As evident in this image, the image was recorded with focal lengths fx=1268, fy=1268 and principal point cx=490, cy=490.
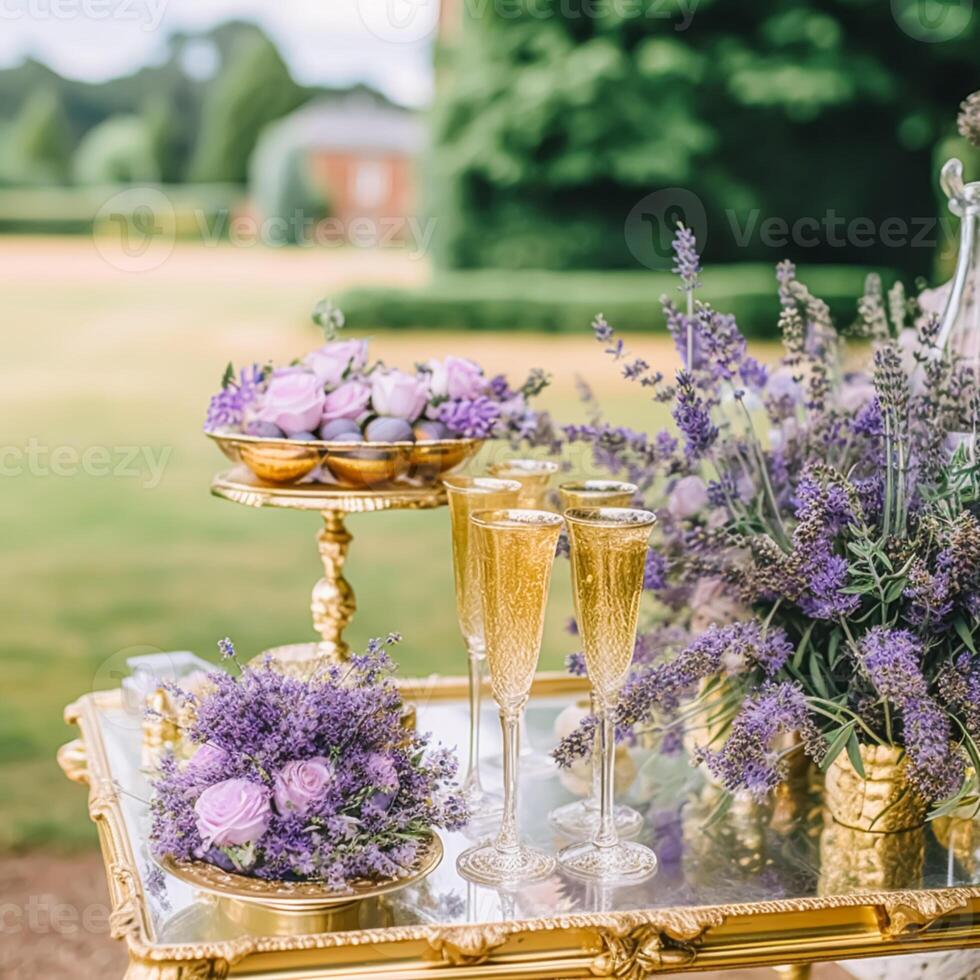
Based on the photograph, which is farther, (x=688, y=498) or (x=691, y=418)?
(x=688, y=498)

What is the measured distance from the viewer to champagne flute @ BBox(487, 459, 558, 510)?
1365mm

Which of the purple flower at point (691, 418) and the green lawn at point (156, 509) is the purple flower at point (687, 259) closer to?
the purple flower at point (691, 418)

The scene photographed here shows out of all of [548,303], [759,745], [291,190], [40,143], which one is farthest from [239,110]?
[759,745]

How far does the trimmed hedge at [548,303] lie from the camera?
5879 mm

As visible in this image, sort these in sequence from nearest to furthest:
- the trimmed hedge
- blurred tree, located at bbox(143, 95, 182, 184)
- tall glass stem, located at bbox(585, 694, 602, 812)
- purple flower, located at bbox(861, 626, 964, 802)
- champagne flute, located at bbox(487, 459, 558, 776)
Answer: purple flower, located at bbox(861, 626, 964, 802), tall glass stem, located at bbox(585, 694, 602, 812), champagne flute, located at bbox(487, 459, 558, 776), the trimmed hedge, blurred tree, located at bbox(143, 95, 182, 184)

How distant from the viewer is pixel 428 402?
4.96 ft

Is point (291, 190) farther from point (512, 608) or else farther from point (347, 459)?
point (512, 608)

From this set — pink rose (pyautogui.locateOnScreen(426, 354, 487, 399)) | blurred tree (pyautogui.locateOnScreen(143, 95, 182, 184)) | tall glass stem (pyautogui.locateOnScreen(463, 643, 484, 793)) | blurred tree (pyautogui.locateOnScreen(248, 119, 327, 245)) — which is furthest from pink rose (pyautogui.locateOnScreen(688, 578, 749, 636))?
blurred tree (pyautogui.locateOnScreen(143, 95, 182, 184))

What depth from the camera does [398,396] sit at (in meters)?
1.48

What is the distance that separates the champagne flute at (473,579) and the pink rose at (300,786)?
26 centimetres

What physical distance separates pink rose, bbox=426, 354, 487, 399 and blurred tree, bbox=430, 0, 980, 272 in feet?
16.3

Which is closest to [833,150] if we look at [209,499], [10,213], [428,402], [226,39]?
[226,39]

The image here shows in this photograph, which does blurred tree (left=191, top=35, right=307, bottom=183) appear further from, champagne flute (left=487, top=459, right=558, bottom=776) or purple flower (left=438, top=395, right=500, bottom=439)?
champagne flute (left=487, top=459, right=558, bottom=776)

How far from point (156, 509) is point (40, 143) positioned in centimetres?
190
